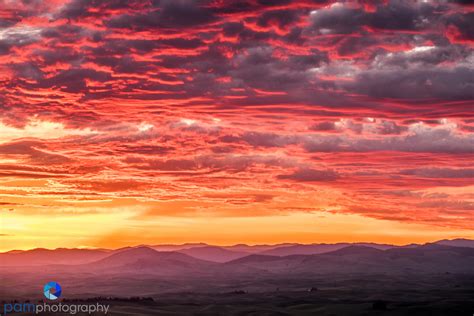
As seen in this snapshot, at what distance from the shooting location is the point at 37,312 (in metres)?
75.1

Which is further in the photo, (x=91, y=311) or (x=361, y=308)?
(x=361, y=308)

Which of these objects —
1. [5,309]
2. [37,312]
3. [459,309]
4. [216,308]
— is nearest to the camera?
[37,312]

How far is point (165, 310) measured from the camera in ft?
289

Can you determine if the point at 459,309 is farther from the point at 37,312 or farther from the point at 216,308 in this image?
the point at 37,312

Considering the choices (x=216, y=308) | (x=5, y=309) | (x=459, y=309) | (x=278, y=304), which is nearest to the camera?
(x=5, y=309)

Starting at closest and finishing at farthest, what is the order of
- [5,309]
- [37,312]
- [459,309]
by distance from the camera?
[37,312], [5,309], [459,309]

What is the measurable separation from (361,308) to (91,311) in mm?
37434

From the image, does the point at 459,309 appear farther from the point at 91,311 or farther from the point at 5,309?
the point at 5,309

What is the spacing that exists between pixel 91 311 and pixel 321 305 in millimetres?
37020

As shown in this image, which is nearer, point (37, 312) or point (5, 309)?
point (37, 312)

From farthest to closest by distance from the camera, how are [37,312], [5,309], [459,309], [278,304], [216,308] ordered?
[278,304], [216,308], [459,309], [5,309], [37,312]

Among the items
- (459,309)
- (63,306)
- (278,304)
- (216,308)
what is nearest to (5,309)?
(63,306)

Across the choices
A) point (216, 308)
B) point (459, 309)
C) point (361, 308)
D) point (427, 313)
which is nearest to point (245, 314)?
point (216, 308)

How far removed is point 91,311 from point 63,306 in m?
7.32
